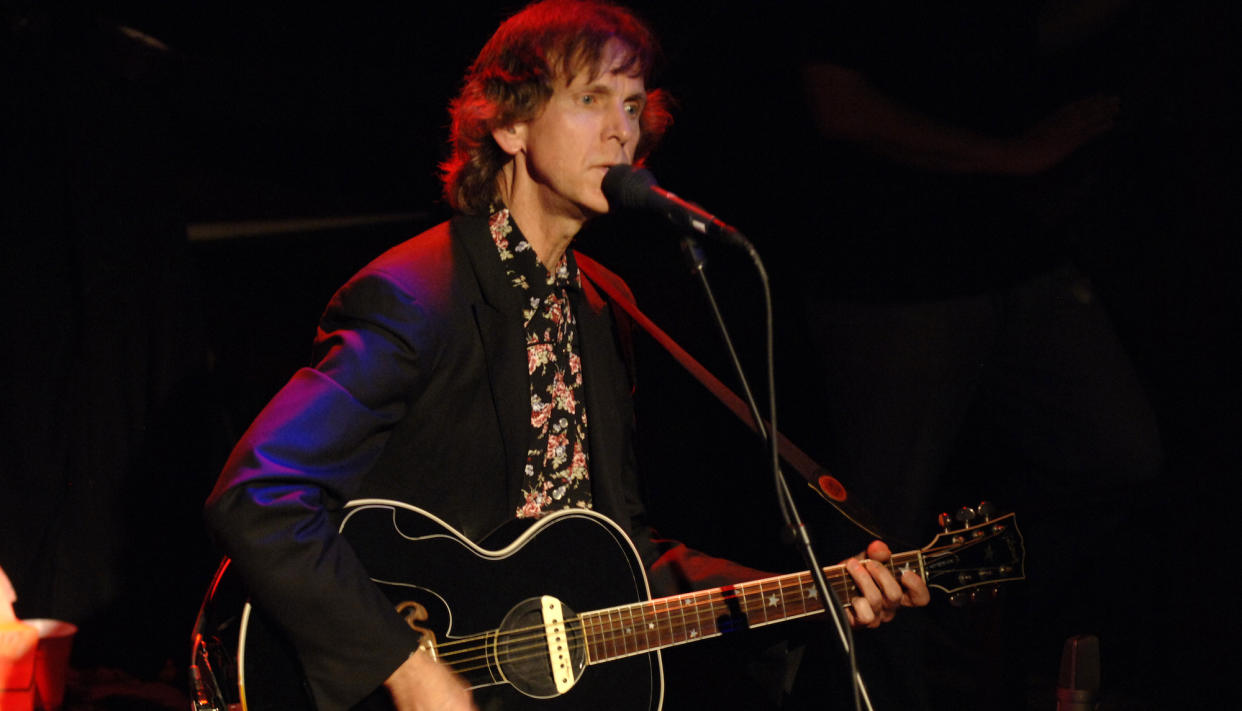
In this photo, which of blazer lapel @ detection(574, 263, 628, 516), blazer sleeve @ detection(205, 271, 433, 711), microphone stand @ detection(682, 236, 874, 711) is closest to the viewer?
microphone stand @ detection(682, 236, 874, 711)

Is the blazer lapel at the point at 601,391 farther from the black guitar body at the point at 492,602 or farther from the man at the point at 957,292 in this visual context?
the man at the point at 957,292

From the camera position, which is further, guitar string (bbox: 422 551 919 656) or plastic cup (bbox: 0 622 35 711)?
plastic cup (bbox: 0 622 35 711)

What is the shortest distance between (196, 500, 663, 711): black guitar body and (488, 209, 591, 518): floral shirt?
0.28 metres

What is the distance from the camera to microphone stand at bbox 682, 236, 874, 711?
5.32ft

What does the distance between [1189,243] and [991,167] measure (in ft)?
6.32

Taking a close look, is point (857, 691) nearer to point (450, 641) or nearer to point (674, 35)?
point (450, 641)

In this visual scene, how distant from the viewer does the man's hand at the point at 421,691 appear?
193 centimetres

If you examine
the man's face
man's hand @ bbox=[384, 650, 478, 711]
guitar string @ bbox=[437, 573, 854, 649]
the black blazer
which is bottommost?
man's hand @ bbox=[384, 650, 478, 711]

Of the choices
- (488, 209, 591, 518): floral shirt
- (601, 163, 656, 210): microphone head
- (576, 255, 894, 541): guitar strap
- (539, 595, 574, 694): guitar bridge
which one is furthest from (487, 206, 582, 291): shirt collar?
(539, 595, 574, 694): guitar bridge

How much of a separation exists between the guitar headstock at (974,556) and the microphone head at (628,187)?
121 centimetres

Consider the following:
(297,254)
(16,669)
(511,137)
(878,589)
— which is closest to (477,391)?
(511,137)

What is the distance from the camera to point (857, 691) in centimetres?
159

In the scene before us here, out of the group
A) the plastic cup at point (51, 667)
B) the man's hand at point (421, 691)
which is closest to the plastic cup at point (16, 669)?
the plastic cup at point (51, 667)

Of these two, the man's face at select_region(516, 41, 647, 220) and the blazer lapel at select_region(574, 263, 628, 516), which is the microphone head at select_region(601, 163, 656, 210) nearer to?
the man's face at select_region(516, 41, 647, 220)
